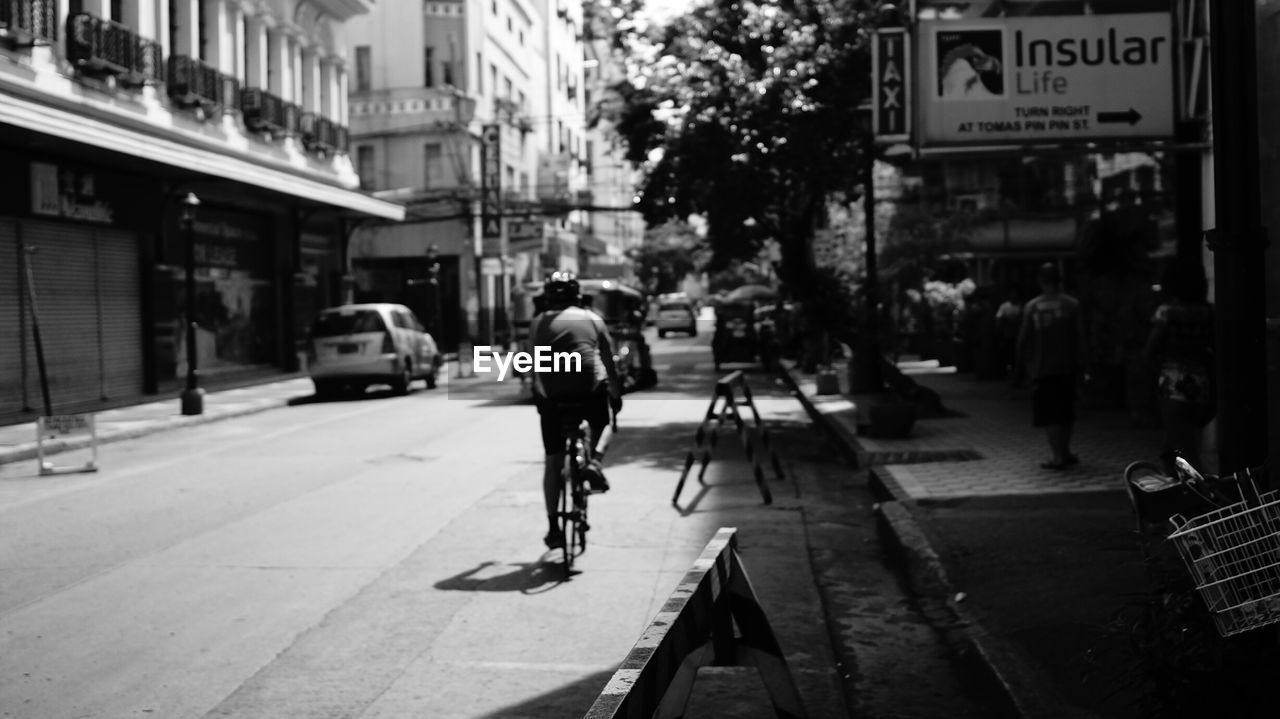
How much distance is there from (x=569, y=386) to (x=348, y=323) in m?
18.3

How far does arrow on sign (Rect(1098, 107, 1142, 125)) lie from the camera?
11.7 m

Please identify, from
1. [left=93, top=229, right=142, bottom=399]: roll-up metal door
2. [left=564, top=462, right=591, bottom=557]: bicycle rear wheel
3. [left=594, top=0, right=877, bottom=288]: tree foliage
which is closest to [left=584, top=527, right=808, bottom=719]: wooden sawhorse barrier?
[left=564, top=462, right=591, bottom=557]: bicycle rear wheel

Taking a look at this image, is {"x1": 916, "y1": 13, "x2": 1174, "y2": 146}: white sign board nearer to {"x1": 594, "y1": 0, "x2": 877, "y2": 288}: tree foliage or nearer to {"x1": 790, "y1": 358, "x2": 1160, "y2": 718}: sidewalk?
{"x1": 790, "y1": 358, "x2": 1160, "y2": 718}: sidewalk

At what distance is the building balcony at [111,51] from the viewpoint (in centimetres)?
2139

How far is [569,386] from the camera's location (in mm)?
8492

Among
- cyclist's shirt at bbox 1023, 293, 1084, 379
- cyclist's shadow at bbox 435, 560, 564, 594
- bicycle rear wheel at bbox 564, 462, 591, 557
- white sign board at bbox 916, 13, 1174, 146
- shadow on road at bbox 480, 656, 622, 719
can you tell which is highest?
white sign board at bbox 916, 13, 1174, 146

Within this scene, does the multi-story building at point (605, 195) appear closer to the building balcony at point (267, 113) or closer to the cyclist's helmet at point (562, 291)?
the building balcony at point (267, 113)


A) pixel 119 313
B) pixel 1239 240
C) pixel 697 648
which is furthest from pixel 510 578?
pixel 119 313

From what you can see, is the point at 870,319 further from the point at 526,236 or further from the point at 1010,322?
the point at 526,236

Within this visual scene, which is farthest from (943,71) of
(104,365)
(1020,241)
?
(1020,241)

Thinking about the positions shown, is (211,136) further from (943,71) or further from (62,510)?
(943,71)

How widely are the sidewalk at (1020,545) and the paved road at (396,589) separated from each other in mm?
302

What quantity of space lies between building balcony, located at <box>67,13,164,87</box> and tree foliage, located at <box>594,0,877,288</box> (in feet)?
26.8

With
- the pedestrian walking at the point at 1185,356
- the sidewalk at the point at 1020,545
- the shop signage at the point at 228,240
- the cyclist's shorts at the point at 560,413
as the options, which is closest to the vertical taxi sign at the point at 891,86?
the sidewalk at the point at 1020,545
